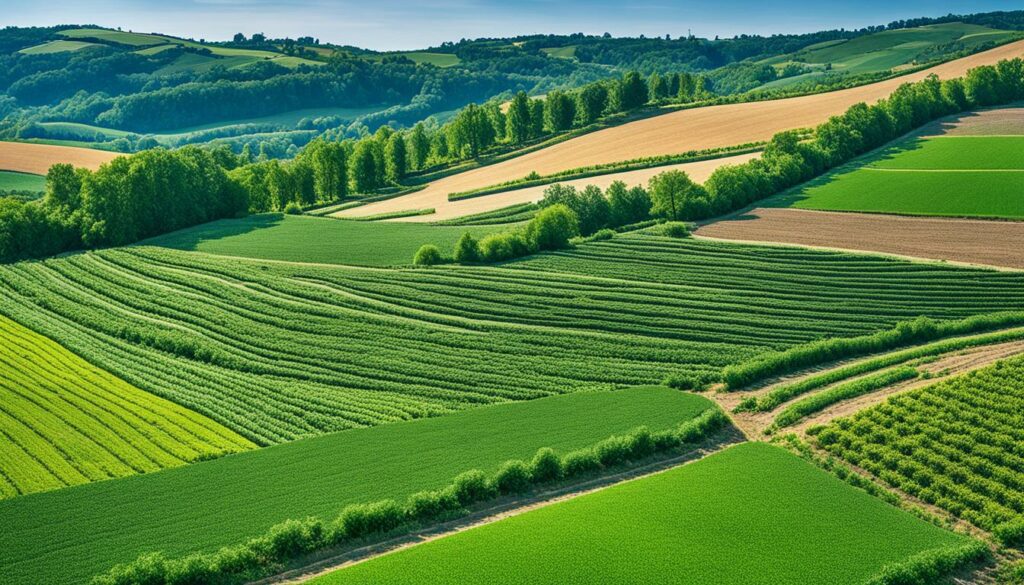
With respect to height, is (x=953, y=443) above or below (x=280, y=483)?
below

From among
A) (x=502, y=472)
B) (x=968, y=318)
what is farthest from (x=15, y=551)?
(x=968, y=318)

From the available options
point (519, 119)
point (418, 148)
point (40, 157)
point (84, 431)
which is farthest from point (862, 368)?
point (40, 157)

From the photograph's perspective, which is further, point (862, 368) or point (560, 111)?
point (560, 111)

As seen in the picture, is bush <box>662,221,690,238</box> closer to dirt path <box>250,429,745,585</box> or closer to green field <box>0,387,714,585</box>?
green field <box>0,387,714,585</box>

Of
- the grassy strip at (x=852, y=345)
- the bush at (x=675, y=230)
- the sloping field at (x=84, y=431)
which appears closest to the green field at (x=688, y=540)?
the grassy strip at (x=852, y=345)

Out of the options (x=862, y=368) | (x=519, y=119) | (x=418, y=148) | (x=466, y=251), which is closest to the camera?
(x=862, y=368)

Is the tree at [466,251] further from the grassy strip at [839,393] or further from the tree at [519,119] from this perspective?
the tree at [519,119]

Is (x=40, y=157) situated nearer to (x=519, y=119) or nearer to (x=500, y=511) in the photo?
(x=519, y=119)

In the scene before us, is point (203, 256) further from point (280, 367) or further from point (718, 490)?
point (718, 490)
